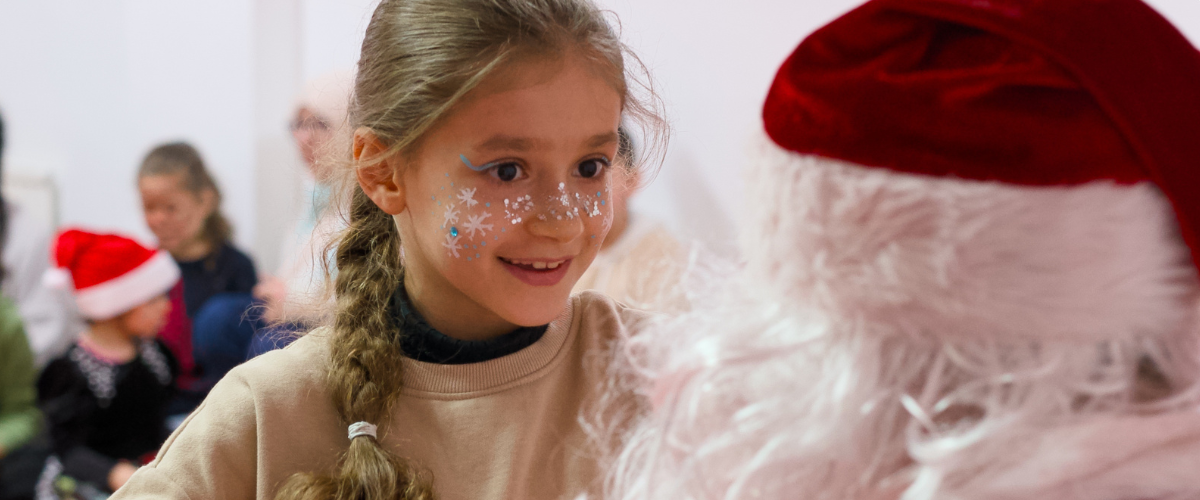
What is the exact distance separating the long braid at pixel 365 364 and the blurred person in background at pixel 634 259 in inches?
10.2

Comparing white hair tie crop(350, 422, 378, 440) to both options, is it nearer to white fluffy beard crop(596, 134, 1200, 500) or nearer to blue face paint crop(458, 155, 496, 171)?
blue face paint crop(458, 155, 496, 171)

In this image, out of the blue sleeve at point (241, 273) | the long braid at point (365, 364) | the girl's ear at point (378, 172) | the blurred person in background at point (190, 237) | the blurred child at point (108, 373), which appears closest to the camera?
the long braid at point (365, 364)

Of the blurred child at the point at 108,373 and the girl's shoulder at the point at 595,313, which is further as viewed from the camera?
the blurred child at the point at 108,373

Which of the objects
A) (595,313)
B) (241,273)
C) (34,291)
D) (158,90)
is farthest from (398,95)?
(158,90)

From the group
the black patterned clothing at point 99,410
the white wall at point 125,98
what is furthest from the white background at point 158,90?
the black patterned clothing at point 99,410

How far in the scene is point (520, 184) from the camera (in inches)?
35.5

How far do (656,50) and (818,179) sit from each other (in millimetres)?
1639

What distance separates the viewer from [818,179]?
0.58 meters

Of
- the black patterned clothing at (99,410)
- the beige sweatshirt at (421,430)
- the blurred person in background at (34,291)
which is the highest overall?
the beige sweatshirt at (421,430)

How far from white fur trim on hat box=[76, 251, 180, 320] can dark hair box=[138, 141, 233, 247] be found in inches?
24.9

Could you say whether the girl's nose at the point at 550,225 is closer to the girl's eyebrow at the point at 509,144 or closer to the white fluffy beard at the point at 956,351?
the girl's eyebrow at the point at 509,144

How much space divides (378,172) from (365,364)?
0.68 ft

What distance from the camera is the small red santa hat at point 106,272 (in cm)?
238

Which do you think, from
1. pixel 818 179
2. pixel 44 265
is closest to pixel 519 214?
pixel 818 179
